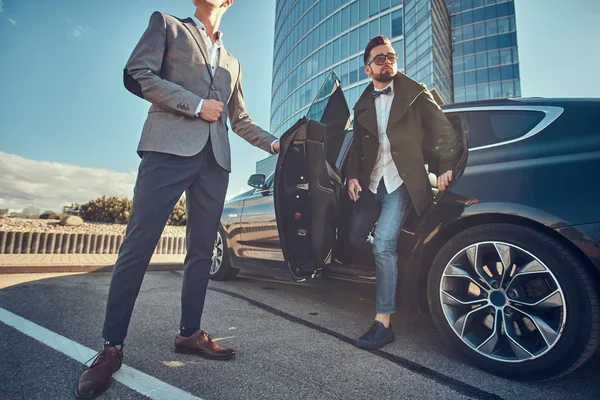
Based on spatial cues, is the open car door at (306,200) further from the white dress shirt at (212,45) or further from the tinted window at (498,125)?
the tinted window at (498,125)

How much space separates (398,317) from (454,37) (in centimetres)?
3198

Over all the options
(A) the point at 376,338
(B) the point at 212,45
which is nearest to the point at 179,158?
(B) the point at 212,45

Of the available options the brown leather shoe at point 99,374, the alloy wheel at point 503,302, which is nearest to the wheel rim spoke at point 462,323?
the alloy wheel at point 503,302

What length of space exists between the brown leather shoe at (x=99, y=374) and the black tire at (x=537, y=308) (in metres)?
1.68

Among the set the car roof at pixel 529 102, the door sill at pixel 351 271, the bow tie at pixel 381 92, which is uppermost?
the bow tie at pixel 381 92

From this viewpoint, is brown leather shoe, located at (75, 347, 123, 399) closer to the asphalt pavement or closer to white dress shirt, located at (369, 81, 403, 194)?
the asphalt pavement

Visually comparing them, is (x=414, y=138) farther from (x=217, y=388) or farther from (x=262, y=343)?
(x=217, y=388)

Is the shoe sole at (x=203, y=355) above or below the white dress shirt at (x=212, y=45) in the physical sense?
below

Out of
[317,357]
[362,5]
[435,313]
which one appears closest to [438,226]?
[435,313]

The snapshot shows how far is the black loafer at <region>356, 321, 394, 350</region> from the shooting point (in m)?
1.91

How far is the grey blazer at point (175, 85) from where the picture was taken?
1586 mm

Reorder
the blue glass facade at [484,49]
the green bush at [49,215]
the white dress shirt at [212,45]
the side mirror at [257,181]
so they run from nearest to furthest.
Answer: the white dress shirt at [212,45], the side mirror at [257,181], the green bush at [49,215], the blue glass facade at [484,49]

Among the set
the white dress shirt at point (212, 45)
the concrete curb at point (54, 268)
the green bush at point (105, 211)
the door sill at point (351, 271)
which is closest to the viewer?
the white dress shirt at point (212, 45)

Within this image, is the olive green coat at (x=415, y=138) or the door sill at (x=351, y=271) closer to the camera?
the olive green coat at (x=415, y=138)
